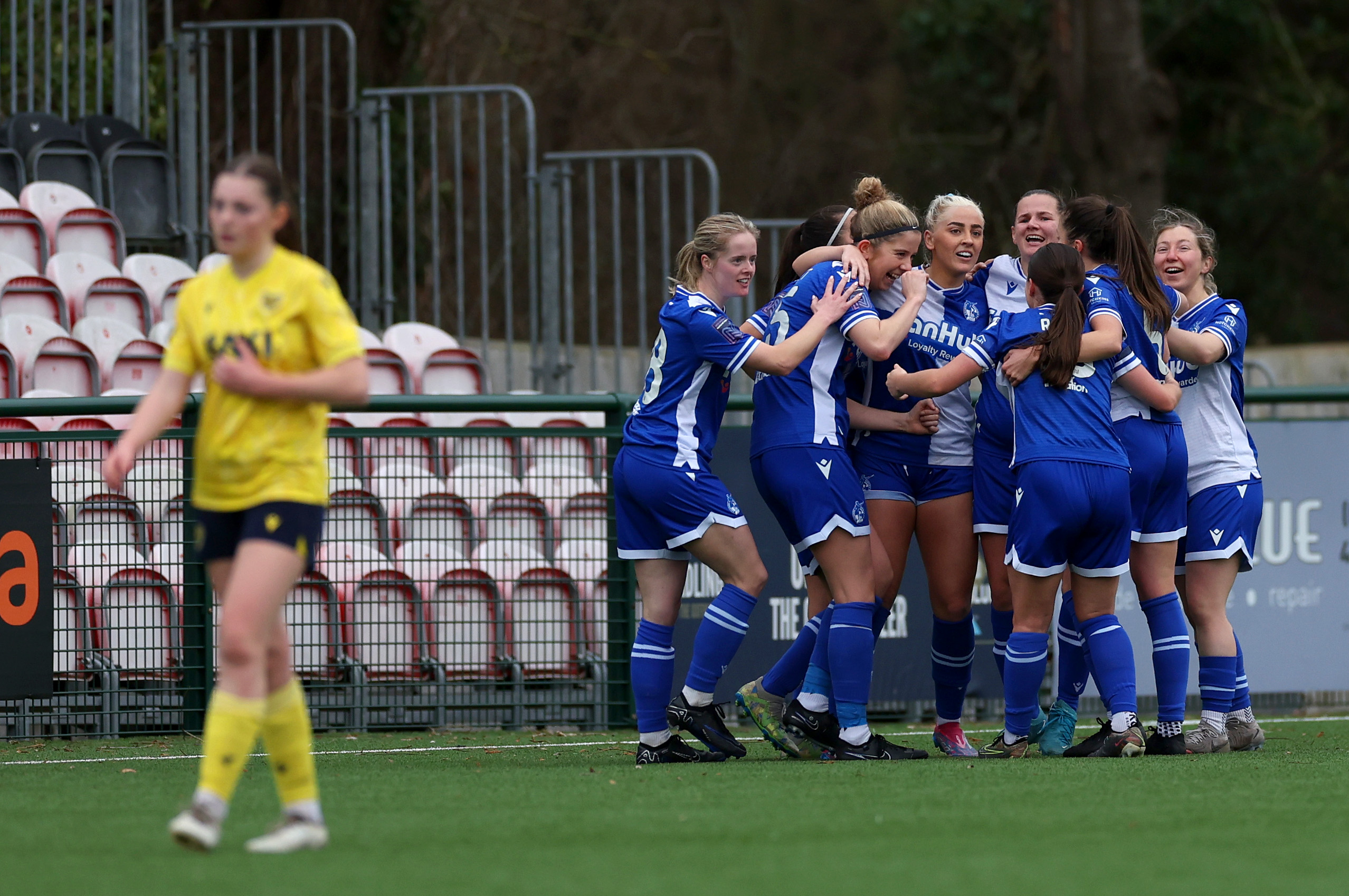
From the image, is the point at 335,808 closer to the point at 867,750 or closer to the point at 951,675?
the point at 867,750

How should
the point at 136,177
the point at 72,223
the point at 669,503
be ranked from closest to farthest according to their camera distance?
the point at 669,503
the point at 72,223
the point at 136,177

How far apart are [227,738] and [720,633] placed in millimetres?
2504

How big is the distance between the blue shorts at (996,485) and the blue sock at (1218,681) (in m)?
0.95

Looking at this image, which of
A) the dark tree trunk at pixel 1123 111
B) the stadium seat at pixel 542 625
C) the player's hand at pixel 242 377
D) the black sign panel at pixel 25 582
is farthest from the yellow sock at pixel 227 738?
the dark tree trunk at pixel 1123 111

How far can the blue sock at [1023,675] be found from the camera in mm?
6273

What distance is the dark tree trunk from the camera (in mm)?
17062

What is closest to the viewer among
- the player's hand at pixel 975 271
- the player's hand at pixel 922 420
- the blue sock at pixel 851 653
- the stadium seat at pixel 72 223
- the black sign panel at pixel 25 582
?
the blue sock at pixel 851 653

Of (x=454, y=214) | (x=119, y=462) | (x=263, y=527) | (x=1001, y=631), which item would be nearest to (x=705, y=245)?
(x=1001, y=631)

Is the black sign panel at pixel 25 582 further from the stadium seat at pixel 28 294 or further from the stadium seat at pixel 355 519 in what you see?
the stadium seat at pixel 28 294

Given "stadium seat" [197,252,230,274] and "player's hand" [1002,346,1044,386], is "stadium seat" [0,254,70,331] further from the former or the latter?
"player's hand" [1002,346,1044,386]

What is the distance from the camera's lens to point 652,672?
6234mm

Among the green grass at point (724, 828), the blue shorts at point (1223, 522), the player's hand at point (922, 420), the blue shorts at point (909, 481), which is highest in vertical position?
the player's hand at point (922, 420)

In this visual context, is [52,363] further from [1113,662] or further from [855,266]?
[1113,662]

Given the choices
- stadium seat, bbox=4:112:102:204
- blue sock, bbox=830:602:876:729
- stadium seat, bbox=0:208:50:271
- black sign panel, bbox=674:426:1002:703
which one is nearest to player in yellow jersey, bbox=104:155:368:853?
blue sock, bbox=830:602:876:729
